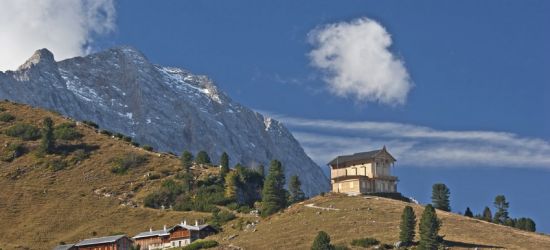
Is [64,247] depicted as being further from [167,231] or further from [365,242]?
[365,242]

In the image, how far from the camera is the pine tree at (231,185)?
16638cm

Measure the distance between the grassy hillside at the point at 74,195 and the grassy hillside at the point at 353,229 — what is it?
24.6m

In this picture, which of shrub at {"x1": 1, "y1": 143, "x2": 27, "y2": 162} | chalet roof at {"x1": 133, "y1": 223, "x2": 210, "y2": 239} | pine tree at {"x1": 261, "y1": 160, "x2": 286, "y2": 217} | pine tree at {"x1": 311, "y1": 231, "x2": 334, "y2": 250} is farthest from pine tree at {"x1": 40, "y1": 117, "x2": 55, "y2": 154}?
pine tree at {"x1": 311, "y1": 231, "x2": 334, "y2": 250}

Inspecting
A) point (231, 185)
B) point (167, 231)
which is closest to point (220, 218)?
point (167, 231)

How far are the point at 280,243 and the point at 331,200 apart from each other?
99.8ft

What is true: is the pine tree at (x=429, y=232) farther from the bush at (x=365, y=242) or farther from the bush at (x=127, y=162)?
the bush at (x=127, y=162)

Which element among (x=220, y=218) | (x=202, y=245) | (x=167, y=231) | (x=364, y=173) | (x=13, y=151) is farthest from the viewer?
(x=13, y=151)

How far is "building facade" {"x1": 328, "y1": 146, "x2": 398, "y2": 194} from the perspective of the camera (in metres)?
148

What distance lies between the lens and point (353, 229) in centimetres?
11562

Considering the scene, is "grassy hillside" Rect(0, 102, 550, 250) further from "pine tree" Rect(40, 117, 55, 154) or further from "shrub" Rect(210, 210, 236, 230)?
"shrub" Rect(210, 210, 236, 230)

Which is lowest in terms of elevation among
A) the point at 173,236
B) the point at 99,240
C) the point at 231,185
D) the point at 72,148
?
the point at 99,240

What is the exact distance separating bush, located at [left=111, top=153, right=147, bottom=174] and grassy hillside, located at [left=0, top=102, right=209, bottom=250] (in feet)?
3.40

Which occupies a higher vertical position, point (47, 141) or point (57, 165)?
point (47, 141)

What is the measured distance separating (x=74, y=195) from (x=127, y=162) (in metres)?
18.5
